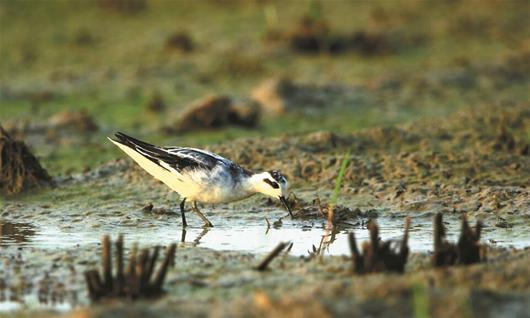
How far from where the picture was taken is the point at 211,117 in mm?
15086

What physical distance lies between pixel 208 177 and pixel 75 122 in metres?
6.05

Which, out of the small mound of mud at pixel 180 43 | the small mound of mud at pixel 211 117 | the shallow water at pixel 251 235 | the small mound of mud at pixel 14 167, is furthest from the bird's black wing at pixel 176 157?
the small mound of mud at pixel 180 43

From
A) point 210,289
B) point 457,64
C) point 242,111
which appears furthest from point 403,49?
point 210,289

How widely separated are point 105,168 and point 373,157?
10.3 feet

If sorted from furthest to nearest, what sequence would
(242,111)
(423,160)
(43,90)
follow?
(43,90) → (242,111) → (423,160)

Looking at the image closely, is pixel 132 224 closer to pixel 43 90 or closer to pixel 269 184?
pixel 269 184

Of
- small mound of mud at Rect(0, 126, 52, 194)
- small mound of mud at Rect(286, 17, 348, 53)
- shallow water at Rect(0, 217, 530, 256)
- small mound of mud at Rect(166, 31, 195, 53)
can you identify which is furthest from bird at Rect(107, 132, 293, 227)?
small mound of mud at Rect(166, 31, 195, 53)

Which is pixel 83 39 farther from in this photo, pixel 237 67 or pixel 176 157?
pixel 176 157

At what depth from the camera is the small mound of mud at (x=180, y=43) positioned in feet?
66.6

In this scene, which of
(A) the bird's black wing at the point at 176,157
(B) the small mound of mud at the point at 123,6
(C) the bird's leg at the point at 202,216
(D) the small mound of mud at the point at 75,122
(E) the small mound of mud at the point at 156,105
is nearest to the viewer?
(A) the bird's black wing at the point at 176,157

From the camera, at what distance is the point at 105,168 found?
1248cm

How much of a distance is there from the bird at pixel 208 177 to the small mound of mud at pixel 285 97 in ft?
20.4

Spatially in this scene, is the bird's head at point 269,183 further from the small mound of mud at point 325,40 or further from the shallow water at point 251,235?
the small mound of mud at point 325,40

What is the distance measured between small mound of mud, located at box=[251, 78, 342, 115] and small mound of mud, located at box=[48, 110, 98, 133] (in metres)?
2.70
